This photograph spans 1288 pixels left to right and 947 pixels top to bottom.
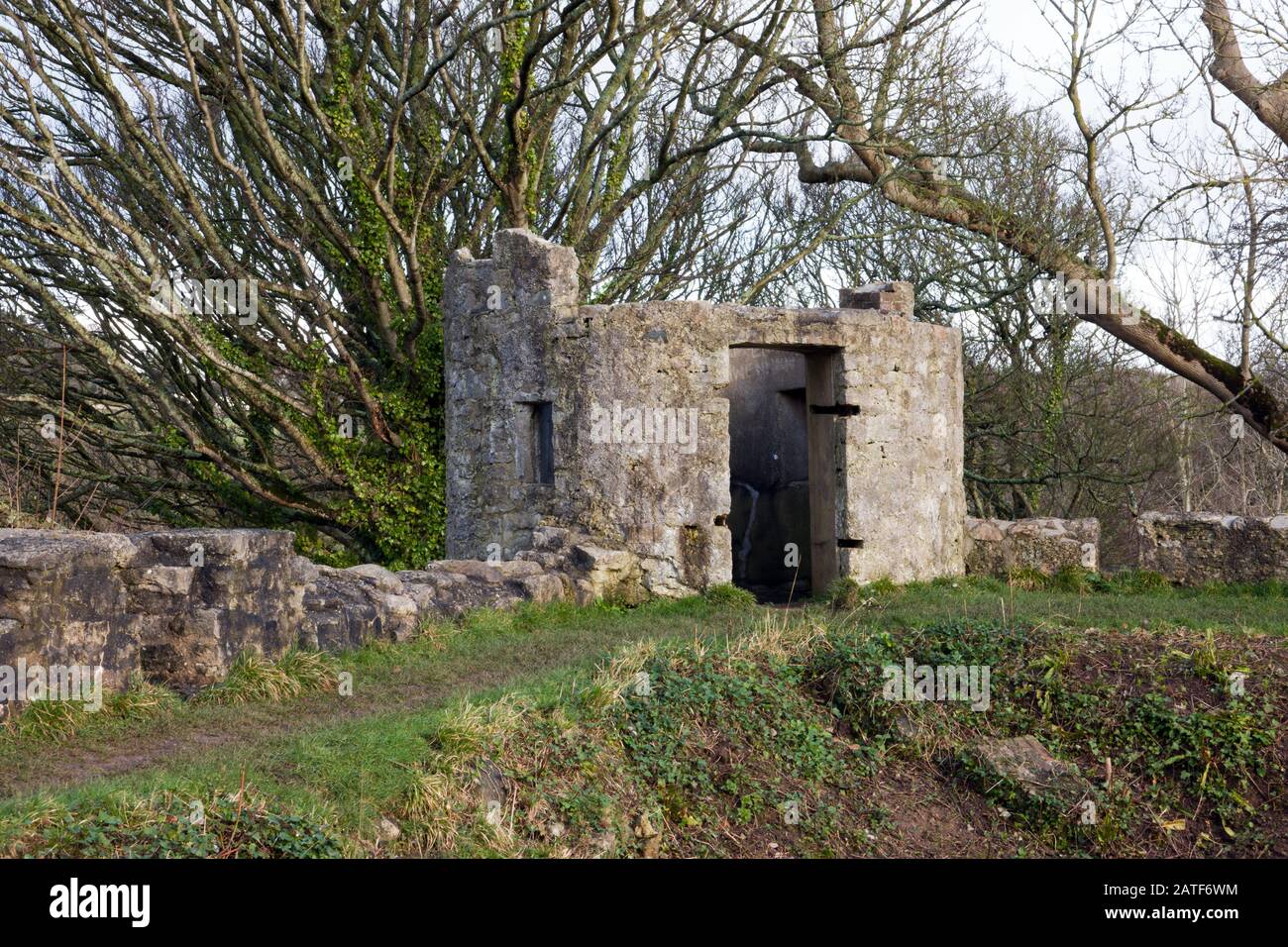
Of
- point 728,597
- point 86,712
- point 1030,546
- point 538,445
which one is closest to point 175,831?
point 86,712

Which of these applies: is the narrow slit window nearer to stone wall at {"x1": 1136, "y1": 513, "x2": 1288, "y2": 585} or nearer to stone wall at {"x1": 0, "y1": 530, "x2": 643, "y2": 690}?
stone wall at {"x1": 0, "y1": 530, "x2": 643, "y2": 690}

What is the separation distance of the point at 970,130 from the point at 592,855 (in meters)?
11.3

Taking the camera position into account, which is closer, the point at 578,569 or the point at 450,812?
the point at 450,812

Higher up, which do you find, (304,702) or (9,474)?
(9,474)

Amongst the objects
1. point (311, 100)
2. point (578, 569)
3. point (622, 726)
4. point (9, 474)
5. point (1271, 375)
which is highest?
point (311, 100)

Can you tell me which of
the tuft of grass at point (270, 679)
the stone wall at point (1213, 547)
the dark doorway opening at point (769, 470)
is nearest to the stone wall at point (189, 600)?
the tuft of grass at point (270, 679)

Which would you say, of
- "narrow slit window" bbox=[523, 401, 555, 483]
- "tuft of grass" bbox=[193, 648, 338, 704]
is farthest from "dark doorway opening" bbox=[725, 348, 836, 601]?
"tuft of grass" bbox=[193, 648, 338, 704]

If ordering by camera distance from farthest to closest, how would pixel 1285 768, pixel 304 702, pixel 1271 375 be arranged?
pixel 1271 375 → pixel 304 702 → pixel 1285 768

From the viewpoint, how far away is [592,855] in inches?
261

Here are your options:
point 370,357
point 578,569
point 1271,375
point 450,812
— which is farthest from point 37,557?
point 1271,375

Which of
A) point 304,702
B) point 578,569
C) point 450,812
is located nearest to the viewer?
point 450,812

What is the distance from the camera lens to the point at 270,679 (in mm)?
8312

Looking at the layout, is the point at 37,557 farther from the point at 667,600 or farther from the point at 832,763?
the point at 667,600

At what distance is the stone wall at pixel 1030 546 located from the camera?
1348 centimetres
